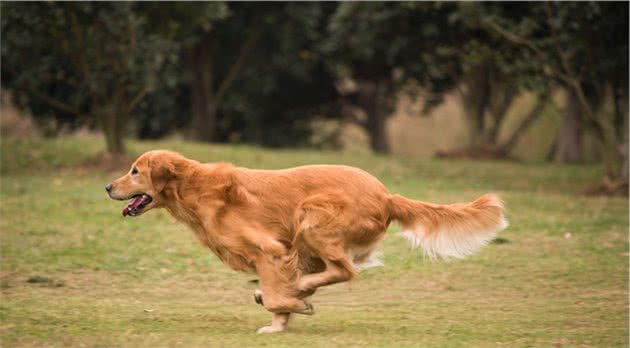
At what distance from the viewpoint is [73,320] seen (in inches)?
318

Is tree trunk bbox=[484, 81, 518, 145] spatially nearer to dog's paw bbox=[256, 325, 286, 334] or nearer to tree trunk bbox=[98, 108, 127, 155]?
tree trunk bbox=[98, 108, 127, 155]

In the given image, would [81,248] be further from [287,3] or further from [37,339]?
[287,3]

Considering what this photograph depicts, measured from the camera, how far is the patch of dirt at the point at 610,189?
59.1 feet

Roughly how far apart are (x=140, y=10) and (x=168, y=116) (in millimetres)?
13205

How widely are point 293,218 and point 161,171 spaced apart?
1.26m

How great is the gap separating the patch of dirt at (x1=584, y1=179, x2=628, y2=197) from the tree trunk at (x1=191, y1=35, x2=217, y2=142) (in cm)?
1656

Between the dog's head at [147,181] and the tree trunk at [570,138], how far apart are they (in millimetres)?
22846

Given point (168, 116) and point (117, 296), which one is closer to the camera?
point (117, 296)

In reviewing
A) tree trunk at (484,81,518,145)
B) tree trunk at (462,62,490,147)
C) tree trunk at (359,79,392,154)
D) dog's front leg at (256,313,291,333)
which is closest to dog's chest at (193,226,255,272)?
dog's front leg at (256,313,291,333)

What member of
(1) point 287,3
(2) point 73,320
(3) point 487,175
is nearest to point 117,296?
(2) point 73,320

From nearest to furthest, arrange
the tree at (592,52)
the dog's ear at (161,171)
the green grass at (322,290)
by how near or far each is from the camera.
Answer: the green grass at (322,290) < the dog's ear at (161,171) < the tree at (592,52)

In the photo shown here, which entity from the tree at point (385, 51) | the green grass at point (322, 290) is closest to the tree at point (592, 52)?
the green grass at point (322, 290)

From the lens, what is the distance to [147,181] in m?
8.27

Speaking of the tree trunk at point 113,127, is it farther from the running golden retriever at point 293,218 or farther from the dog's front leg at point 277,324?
the dog's front leg at point 277,324
